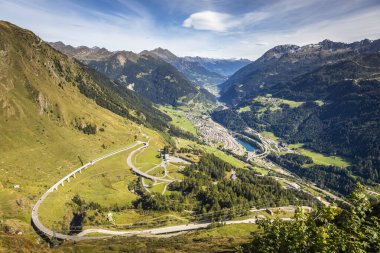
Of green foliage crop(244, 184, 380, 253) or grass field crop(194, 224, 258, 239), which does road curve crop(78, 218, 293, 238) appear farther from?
green foliage crop(244, 184, 380, 253)

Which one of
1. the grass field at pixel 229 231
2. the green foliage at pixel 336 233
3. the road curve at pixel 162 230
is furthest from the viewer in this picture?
the road curve at pixel 162 230

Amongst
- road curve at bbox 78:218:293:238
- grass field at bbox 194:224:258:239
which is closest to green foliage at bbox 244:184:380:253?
grass field at bbox 194:224:258:239

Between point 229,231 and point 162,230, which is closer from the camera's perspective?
point 229,231

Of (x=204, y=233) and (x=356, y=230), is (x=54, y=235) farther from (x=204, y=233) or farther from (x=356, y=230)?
(x=356, y=230)

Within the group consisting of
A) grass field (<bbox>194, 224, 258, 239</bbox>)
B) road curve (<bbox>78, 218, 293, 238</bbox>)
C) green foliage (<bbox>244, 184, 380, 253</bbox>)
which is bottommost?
road curve (<bbox>78, 218, 293, 238</bbox>)

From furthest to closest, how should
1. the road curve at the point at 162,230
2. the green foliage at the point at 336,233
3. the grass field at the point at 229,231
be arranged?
the road curve at the point at 162,230 < the grass field at the point at 229,231 < the green foliage at the point at 336,233

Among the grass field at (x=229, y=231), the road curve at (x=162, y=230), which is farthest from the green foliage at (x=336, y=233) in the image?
the road curve at (x=162, y=230)

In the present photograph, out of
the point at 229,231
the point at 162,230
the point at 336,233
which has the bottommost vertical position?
the point at 162,230

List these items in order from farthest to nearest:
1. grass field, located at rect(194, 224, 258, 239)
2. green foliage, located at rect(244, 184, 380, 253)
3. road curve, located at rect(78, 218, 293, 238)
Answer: road curve, located at rect(78, 218, 293, 238)
grass field, located at rect(194, 224, 258, 239)
green foliage, located at rect(244, 184, 380, 253)

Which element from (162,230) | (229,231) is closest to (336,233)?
(229,231)

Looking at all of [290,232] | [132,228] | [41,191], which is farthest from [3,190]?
[290,232]

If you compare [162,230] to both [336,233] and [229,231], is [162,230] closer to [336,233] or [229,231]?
[229,231]

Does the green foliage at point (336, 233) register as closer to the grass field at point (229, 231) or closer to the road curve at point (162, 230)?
the grass field at point (229, 231)

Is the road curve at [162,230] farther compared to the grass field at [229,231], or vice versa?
the road curve at [162,230]
